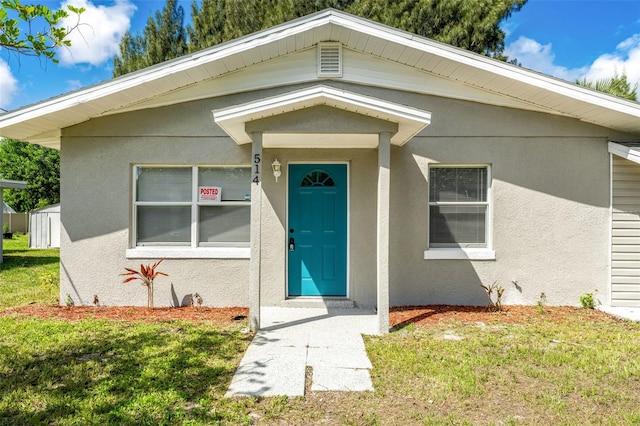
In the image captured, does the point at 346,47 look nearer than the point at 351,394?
No

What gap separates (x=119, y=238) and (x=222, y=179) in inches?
82.1

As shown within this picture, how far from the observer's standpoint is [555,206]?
6.66m

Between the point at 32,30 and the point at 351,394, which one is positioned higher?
the point at 32,30

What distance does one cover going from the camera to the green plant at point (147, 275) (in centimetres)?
650

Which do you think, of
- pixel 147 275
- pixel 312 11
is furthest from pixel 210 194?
pixel 312 11

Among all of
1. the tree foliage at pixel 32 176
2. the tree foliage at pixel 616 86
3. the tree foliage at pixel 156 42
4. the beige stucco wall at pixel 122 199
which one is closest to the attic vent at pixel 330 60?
the beige stucco wall at pixel 122 199

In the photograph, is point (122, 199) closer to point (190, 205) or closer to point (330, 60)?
point (190, 205)

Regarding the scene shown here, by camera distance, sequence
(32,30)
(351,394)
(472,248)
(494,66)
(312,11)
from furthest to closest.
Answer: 1. (312,11)
2. (472,248)
3. (494,66)
4. (351,394)
5. (32,30)

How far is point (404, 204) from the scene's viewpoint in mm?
6691

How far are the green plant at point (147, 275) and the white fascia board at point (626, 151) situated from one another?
8063 millimetres

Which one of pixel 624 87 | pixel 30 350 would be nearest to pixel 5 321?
pixel 30 350

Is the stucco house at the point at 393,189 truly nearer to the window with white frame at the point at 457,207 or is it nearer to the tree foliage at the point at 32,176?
the window with white frame at the point at 457,207

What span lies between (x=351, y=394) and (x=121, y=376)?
2.37m

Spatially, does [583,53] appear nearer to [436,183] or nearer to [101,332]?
[436,183]
